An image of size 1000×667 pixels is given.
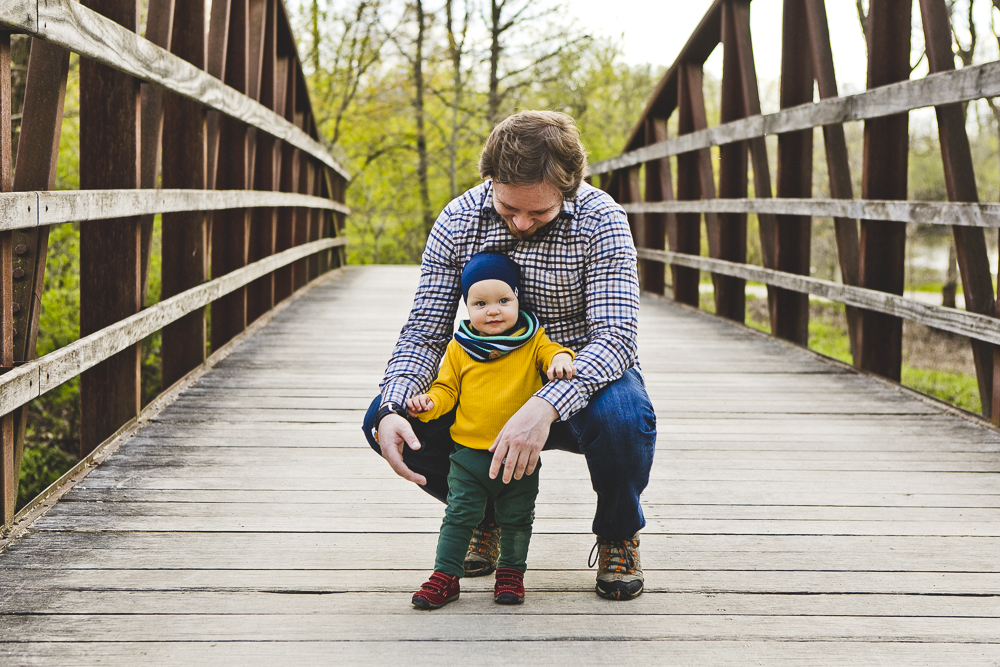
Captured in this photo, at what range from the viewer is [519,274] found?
6.59 feet

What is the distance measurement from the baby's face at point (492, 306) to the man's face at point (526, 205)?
0.15m

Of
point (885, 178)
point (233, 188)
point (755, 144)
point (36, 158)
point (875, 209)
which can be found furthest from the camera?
point (755, 144)

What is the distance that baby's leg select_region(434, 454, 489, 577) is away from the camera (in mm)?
1849

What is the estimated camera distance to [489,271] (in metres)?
1.90

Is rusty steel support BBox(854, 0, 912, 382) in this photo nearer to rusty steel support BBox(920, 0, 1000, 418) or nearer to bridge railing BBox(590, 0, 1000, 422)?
bridge railing BBox(590, 0, 1000, 422)

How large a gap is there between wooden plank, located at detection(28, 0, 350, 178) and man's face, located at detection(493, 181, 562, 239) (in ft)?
3.61

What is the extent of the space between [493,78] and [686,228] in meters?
9.95

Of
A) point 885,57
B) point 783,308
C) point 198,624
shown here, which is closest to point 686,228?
point 783,308

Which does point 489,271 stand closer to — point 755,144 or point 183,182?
point 183,182

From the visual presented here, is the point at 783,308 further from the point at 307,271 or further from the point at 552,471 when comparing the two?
the point at 307,271

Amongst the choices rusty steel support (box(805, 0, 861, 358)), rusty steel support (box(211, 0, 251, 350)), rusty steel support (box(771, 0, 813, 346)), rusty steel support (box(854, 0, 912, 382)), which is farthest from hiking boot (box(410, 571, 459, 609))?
rusty steel support (box(771, 0, 813, 346))

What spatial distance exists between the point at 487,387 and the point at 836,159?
3.26 meters

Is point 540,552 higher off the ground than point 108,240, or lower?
lower

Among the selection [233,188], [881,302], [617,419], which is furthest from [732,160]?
[617,419]
